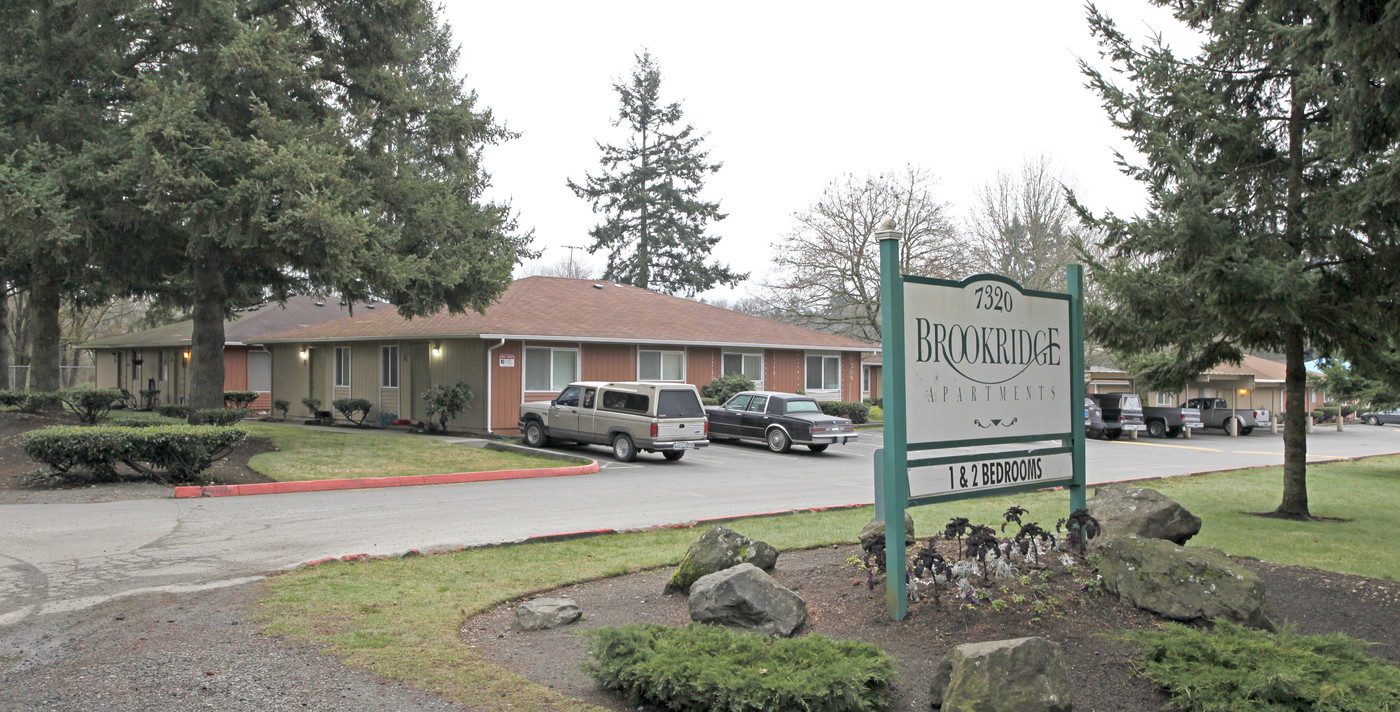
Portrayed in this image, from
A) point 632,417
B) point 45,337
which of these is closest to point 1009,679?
point 632,417

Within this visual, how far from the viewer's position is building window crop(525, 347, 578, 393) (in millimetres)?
26422

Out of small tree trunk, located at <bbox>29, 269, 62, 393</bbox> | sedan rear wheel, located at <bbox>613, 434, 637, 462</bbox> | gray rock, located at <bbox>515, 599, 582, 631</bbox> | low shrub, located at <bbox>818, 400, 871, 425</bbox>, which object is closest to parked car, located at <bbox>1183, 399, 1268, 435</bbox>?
low shrub, located at <bbox>818, 400, 871, 425</bbox>

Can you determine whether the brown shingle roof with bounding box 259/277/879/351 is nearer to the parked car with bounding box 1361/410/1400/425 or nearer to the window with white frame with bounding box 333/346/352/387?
the window with white frame with bounding box 333/346/352/387

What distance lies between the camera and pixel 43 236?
1602 cm

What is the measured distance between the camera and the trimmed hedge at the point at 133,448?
534 inches

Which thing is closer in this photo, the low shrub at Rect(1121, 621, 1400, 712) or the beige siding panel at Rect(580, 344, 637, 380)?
the low shrub at Rect(1121, 621, 1400, 712)

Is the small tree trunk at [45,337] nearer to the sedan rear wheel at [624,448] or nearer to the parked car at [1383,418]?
the sedan rear wheel at [624,448]

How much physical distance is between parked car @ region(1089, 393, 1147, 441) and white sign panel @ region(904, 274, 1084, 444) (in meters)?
27.7

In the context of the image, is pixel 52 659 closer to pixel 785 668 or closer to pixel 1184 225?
pixel 785 668

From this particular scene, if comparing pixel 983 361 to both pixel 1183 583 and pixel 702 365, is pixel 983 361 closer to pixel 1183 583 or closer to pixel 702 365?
pixel 1183 583

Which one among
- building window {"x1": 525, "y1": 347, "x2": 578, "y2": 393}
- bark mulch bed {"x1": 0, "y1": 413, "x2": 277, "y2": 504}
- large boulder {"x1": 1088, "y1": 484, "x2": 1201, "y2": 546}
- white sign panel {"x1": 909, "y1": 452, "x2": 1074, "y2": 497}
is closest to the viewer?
white sign panel {"x1": 909, "y1": 452, "x2": 1074, "y2": 497}

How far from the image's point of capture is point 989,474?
696 centimetres

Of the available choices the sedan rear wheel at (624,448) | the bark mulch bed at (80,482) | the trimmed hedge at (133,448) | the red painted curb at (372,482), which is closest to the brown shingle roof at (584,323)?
the sedan rear wheel at (624,448)

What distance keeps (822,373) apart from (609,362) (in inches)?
411
